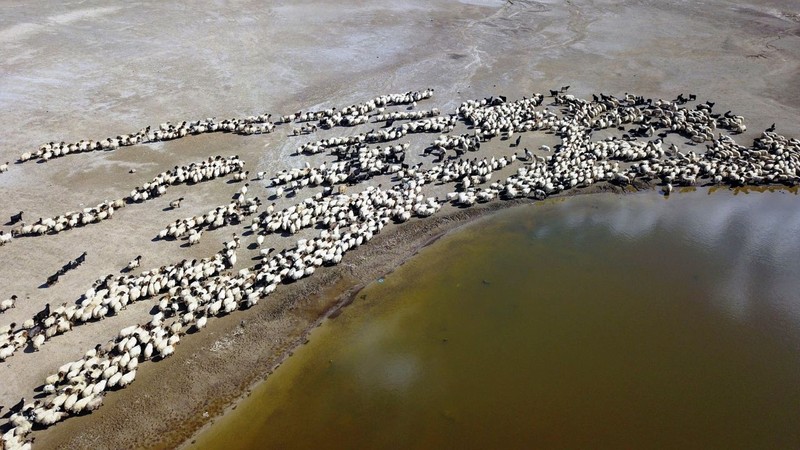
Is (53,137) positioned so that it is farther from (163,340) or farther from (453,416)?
(453,416)

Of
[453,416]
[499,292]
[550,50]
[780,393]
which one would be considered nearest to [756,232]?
[780,393]

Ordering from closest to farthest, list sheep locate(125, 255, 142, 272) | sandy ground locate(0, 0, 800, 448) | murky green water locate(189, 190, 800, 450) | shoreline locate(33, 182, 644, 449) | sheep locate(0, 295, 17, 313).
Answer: shoreline locate(33, 182, 644, 449) → murky green water locate(189, 190, 800, 450) → sandy ground locate(0, 0, 800, 448) → sheep locate(0, 295, 17, 313) → sheep locate(125, 255, 142, 272)

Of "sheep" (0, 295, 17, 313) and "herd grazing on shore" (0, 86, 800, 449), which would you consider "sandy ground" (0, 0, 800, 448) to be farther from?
"herd grazing on shore" (0, 86, 800, 449)

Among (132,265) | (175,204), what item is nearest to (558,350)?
(132,265)

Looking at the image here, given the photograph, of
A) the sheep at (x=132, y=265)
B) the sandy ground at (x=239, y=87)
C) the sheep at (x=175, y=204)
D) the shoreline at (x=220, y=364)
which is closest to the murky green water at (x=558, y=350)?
the shoreline at (x=220, y=364)

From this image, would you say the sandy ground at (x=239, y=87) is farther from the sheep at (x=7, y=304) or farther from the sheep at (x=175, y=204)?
the sheep at (x=175, y=204)

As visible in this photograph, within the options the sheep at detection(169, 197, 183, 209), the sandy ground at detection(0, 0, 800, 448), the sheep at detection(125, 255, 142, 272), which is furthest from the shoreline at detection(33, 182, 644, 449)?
the sheep at detection(169, 197, 183, 209)

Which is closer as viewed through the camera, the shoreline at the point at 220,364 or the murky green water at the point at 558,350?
the shoreline at the point at 220,364
